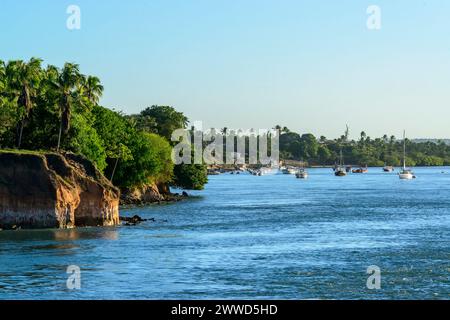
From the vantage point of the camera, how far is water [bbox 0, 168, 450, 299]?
44188 millimetres

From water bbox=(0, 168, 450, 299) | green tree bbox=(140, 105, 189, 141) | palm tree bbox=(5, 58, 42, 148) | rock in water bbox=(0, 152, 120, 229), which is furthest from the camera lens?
green tree bbox=(140, 105, 189, 141)

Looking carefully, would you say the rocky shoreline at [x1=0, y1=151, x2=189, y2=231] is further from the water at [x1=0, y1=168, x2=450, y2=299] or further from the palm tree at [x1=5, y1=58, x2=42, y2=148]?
the palm tree at [x1=5, y1=58, x2=42, y2=148]

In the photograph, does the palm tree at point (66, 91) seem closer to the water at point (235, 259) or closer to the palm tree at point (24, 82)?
the palm tree at point (24, 82)

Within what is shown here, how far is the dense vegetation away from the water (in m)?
14.4

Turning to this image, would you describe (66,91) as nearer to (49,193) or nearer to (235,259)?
(49,193)

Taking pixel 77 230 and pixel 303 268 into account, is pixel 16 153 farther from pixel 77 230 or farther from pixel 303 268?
pixel 303 268

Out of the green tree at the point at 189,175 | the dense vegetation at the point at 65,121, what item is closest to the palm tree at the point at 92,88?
the dense vegetation at the point at 65,121

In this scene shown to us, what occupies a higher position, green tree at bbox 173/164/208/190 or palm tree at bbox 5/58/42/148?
palm tree at bbox 5/58/42/148

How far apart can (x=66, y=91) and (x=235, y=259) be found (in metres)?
42.7

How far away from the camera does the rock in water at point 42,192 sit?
2876 inches

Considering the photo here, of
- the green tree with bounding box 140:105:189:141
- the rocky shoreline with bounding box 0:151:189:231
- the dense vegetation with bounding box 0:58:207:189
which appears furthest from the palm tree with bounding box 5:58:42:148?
the green tree with bounding box 140:105:189:141

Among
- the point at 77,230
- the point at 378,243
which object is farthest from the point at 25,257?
the point at 378,243

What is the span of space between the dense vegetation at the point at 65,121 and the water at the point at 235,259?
47.2 feet
